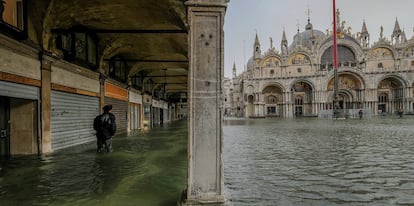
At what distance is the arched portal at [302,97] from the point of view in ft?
208

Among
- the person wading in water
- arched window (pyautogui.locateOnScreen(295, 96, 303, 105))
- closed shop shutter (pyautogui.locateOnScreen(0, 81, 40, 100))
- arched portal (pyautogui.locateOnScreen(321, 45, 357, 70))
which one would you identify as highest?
arched portal (pyautogui.locateOnScreen(321, 45, 357, 70))

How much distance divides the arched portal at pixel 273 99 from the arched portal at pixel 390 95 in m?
23.3

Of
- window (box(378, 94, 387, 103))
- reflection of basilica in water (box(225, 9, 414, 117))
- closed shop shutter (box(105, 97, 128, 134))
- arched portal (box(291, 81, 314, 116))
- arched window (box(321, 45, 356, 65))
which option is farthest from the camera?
arched portal (box(291, 81, 314, 116))

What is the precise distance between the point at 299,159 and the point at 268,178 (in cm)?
240

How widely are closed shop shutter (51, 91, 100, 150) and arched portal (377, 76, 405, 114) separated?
6720 cm

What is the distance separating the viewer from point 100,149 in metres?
8.74

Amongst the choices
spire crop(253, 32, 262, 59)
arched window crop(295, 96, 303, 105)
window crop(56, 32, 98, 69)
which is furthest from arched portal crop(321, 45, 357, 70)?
window crop(56, 32, 98, 69)

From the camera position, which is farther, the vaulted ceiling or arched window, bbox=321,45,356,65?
arched window, bbox=321,45,356,65

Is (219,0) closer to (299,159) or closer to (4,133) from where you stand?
(299,159)

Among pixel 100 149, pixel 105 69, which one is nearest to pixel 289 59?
pixel 105 69

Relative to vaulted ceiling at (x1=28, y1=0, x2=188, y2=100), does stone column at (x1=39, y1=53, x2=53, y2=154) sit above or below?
below

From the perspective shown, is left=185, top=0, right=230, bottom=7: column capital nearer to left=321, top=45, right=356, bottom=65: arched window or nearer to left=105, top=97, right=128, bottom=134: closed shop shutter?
left=105, top=97, right=128, bottom=134: closed shop shutter

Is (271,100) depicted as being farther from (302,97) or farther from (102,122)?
(102,122)

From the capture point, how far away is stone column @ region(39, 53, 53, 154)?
8164 millimetres
